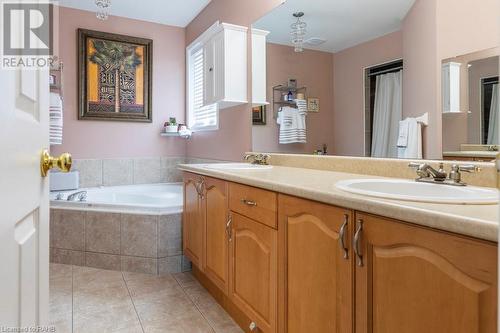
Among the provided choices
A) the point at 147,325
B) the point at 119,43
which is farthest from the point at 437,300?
the point at 119,43

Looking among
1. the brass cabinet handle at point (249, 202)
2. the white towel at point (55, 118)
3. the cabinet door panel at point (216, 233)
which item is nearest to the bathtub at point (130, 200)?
the white towel at point (55, 118)

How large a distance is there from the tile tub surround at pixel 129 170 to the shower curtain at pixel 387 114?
201cm

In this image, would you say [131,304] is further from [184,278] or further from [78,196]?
[78,196]

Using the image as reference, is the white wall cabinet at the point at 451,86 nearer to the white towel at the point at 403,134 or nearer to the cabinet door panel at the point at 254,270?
the white towel at the point at 403,134

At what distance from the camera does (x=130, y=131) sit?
13.0 ft

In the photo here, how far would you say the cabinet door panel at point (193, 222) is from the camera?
228cm

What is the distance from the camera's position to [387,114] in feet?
5.67

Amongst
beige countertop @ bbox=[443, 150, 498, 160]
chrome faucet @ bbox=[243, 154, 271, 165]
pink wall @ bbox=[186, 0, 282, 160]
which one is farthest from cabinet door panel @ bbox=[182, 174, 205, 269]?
beige countertop @ bbox=[443, 150, 498, 160]

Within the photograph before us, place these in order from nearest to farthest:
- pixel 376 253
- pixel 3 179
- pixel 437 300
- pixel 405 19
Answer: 1. pixel 3 179
2. pixel 437 300
3. pixel 376 253
4. pixel 405 19

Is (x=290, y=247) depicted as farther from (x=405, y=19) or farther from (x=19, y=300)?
(x=405, y=19)

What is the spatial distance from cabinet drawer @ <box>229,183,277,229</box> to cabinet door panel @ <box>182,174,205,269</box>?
21.2 inches

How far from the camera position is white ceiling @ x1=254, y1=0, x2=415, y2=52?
1712mm

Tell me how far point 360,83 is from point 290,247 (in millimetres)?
1088

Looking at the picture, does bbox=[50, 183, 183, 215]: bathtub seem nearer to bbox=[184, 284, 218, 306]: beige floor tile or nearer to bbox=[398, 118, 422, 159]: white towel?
bbox=[184, 284, 218, 306]: beige floor tile
